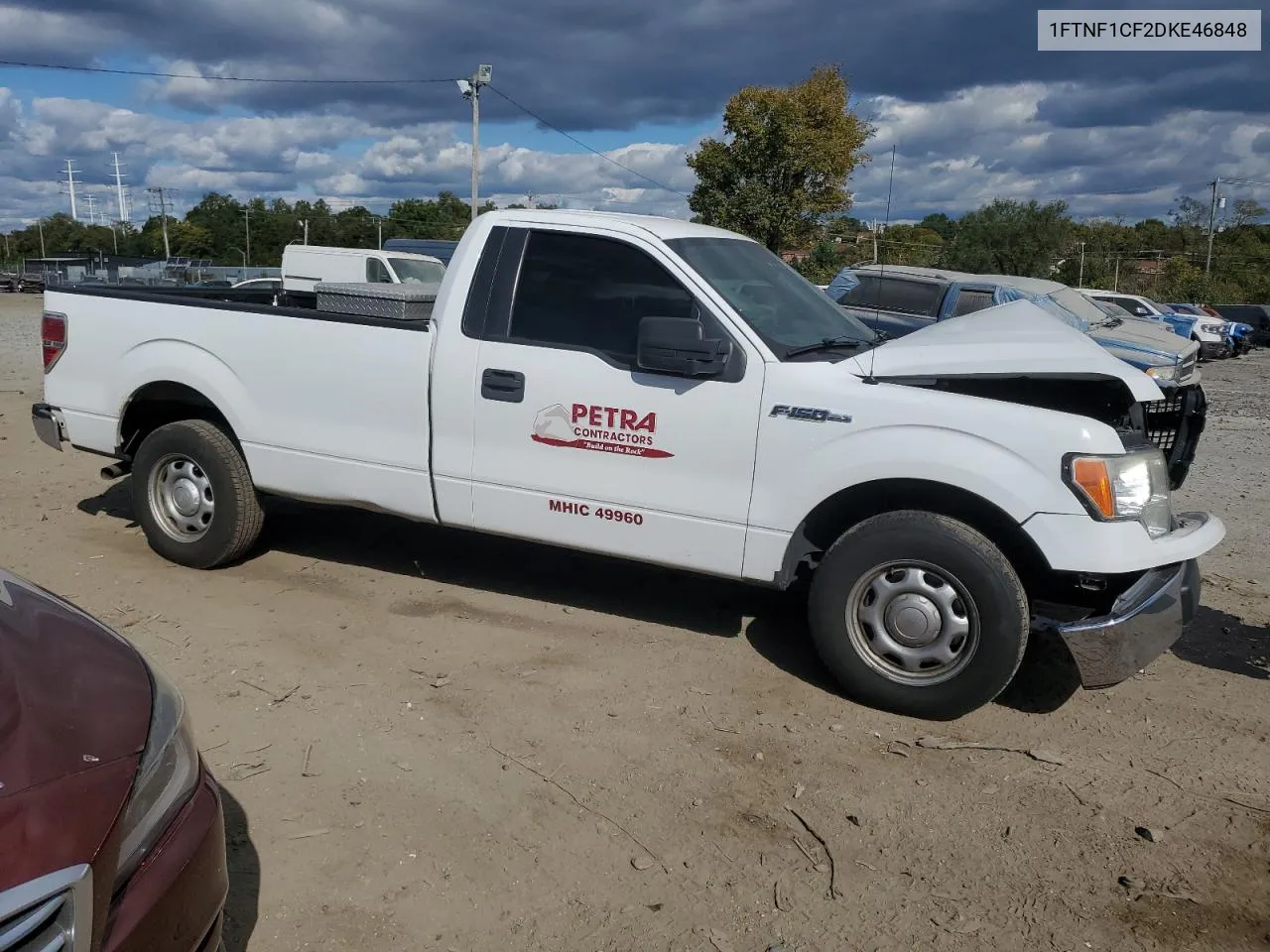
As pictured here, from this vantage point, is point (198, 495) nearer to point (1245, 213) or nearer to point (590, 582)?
point (590, 582)

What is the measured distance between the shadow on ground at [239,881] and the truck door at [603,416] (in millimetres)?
1921

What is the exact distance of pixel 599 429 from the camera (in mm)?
4695

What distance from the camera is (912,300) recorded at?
42.0 ft

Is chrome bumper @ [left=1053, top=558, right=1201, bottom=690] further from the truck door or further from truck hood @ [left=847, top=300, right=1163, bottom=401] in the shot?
the truck door

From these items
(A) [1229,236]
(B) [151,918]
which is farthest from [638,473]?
(A) [1229,236]

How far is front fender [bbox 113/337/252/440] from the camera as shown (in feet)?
18.2

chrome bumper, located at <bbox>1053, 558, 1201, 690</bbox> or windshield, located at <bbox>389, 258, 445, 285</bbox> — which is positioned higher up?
windshield, located at <bbox>389, 258, 445, 285</bbox>

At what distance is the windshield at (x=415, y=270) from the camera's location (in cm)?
2040

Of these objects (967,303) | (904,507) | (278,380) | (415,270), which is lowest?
(904,507)

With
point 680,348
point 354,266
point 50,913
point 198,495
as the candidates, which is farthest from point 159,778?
point 354,266

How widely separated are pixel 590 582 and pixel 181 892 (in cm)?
386

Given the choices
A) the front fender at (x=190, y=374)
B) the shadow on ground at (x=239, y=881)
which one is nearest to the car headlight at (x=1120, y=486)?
the shadow on ground at (x=239, y=881)

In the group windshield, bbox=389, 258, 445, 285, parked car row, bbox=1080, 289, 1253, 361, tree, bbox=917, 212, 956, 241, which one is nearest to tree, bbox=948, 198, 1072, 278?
tree, bbox=917, 212, 956, 241

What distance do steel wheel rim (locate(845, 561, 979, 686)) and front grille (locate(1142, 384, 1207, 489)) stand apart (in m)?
1.37
